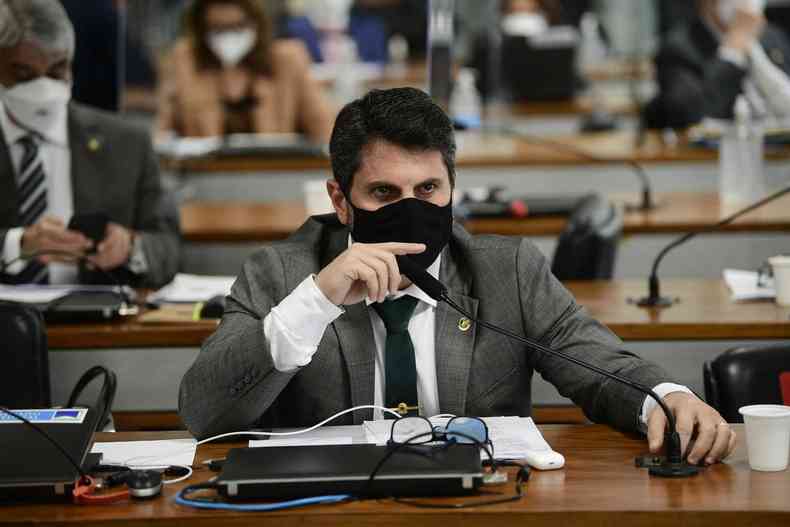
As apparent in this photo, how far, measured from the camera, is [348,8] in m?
11.2

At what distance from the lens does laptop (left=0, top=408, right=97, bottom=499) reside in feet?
5.88

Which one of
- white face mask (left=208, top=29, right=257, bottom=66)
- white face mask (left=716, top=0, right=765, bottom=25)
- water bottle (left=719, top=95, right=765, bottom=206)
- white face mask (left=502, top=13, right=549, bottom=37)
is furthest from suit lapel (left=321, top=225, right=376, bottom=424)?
white face mask (left=502, top=13, right=549, bottom=37)

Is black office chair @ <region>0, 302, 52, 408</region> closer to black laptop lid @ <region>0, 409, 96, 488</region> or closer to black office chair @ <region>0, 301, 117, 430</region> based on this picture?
black office chair @ <region>0, 301, 117, 430</region>

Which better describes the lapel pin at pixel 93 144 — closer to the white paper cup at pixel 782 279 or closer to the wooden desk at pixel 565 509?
the white paper cup at pixel 782 279

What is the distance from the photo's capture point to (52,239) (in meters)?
3.30

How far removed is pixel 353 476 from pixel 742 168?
122 inches

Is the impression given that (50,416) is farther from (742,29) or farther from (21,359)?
(742,29)

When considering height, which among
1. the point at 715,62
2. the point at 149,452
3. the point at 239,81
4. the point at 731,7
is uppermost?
the point at 731,7

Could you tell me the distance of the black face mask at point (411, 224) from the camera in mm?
2143

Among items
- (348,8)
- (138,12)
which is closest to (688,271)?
(138,12)

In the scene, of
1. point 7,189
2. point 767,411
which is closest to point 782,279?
point 767,411

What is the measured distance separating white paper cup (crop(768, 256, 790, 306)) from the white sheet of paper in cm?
158

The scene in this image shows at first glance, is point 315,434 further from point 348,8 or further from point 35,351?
point 348,8

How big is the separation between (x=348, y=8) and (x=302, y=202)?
6.48 m
